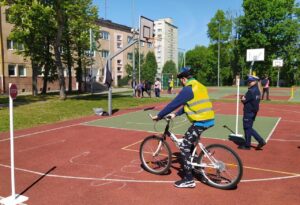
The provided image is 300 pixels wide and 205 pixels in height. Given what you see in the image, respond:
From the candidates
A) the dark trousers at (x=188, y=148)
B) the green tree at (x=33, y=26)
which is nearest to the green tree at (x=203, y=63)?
the green tree at (x=33, y=26)

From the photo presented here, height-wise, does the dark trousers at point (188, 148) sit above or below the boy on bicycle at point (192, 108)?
below

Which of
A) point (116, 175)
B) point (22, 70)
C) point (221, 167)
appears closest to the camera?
point (221, 167)

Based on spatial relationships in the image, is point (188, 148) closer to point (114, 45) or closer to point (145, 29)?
point (145, 29)

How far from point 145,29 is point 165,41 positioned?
7777cm

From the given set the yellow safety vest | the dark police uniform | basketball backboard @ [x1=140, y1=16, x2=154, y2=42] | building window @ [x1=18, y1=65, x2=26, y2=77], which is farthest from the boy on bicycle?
building window @ [x1=18, y1=65, x2=26, y2=77]

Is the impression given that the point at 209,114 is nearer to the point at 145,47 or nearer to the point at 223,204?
the point at 223,204

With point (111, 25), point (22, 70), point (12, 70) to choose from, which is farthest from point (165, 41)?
point (12, 70)

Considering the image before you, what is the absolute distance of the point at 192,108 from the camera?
5816 mm

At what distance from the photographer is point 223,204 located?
5.33 m

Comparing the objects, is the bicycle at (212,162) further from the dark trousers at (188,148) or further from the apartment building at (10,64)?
the apartment building at (10,64)

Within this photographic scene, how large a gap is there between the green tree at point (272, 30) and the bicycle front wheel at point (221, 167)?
54.0 m

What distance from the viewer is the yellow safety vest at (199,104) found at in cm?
577

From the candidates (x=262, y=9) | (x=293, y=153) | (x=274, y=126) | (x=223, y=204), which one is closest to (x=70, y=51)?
(x=274, y=126)

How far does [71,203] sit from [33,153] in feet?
13.2
